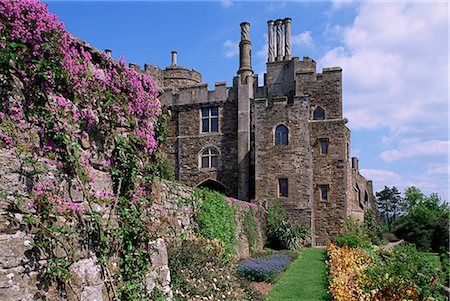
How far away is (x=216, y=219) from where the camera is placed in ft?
42.5

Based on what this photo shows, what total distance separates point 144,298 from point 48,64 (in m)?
3.13

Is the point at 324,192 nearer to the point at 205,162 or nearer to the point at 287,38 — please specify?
the point at 205,162

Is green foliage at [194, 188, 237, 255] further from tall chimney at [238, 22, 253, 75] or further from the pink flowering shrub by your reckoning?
tall chimney at [238, 22, 253, 75]

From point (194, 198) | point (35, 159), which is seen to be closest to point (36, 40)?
point (35, 159)

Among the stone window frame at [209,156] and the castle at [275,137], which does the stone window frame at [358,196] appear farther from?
the stone window frame at [209,156]

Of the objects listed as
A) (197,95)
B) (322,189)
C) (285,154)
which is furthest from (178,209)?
(197,95)

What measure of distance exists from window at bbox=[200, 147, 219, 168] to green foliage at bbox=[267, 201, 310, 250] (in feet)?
16.7

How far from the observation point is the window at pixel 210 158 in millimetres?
25969

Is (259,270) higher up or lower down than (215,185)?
lower down

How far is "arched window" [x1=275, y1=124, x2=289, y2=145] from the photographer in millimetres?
24047

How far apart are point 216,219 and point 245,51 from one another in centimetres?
1664

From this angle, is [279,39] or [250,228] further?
[279,39]

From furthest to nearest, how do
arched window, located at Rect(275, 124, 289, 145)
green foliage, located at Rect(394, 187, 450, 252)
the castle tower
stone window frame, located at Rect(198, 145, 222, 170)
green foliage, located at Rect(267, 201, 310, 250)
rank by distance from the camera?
green foliage, located at Rect(394, 187, 450, 252)
stone window frame, located at Rect(198, 145, 222, 170)
the castle tower
arched window, located at Rect(275, 124, 289, 145)
green foliage, located at Rect(267, 201, 310, 250)

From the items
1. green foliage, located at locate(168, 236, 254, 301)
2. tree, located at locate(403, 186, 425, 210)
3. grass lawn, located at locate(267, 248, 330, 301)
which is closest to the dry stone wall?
green foliage, located at locate(168, 236, 254, 301)
